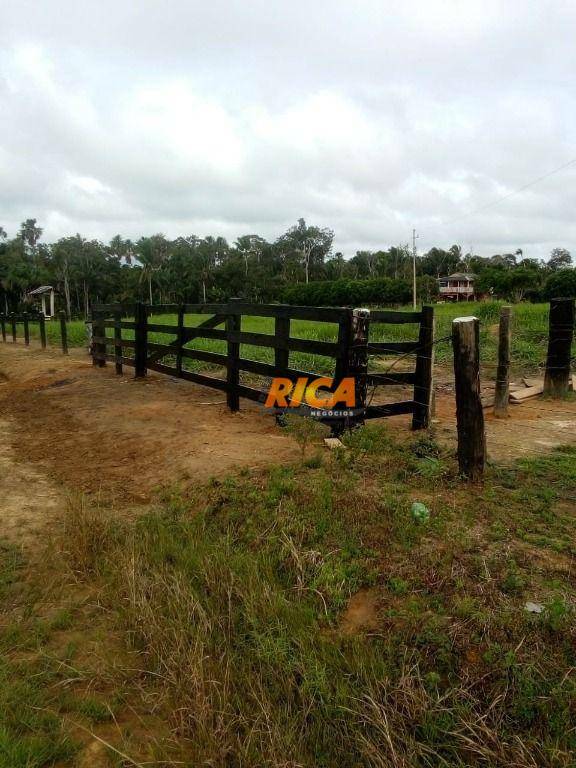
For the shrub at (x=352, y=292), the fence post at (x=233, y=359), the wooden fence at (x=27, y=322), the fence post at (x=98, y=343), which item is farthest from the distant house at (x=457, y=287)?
the fence post at (x=233, y=359)

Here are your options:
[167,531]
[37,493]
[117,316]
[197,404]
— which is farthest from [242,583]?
[117,316]

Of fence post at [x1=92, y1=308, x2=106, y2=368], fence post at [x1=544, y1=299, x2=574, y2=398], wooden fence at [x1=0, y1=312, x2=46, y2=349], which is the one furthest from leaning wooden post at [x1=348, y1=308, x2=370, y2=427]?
wooden fence at [x1=0, y1=312, x2=46, y2=349]

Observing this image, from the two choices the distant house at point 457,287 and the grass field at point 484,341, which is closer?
the grass field at point 484,341

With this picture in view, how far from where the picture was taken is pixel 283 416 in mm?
6527

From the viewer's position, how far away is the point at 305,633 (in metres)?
2.78

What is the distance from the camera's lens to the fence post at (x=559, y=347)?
7.92 meters

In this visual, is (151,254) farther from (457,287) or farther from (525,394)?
(525,394)

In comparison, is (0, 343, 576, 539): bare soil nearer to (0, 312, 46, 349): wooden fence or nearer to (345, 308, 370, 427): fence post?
(345, 308, 370, 427): fence post

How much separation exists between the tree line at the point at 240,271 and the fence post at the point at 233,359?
48.2m

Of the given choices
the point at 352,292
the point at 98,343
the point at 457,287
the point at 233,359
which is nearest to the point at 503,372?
the point at 233,359

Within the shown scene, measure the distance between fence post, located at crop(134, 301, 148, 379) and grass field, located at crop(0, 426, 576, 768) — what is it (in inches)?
264

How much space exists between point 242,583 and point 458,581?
4.09 feet

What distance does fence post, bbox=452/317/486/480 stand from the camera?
427 centimetres

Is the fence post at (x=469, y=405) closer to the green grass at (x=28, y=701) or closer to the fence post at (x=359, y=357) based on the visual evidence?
the fence post at (x=359, y=357)
